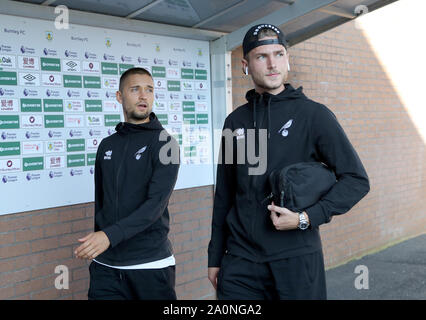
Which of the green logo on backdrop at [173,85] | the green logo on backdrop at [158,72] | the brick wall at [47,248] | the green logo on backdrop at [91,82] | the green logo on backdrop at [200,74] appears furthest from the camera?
the green logo on backdrop at [200,74]

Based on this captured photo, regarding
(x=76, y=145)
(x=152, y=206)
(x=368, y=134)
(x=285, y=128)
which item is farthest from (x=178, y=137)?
(x=368, y=134)

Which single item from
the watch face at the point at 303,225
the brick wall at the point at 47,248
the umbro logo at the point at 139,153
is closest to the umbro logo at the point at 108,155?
the umbro logo at the point at 139,153

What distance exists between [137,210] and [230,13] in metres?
2.23

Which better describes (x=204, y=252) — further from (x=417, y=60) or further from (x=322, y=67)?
(x=417, y=60)

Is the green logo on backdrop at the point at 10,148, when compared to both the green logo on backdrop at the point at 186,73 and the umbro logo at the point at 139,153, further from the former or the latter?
the green logo on backdrop at the point at 186,73

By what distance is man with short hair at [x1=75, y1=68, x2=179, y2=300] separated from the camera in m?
3.17

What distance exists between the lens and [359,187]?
8.09 ft

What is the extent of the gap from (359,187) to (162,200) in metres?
1.25

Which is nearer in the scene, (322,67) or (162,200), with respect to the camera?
(162,200)

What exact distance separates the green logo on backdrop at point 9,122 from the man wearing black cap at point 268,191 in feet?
5.92

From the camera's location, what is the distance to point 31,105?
379 centimetres

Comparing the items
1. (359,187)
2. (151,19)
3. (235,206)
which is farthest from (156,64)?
(359,187)

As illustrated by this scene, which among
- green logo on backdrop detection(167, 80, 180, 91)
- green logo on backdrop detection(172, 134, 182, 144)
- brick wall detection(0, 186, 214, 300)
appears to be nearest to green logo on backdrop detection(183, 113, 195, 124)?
green logo on backdrop detection(172, 134, 182, 144)

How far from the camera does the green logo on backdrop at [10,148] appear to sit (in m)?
3.63
